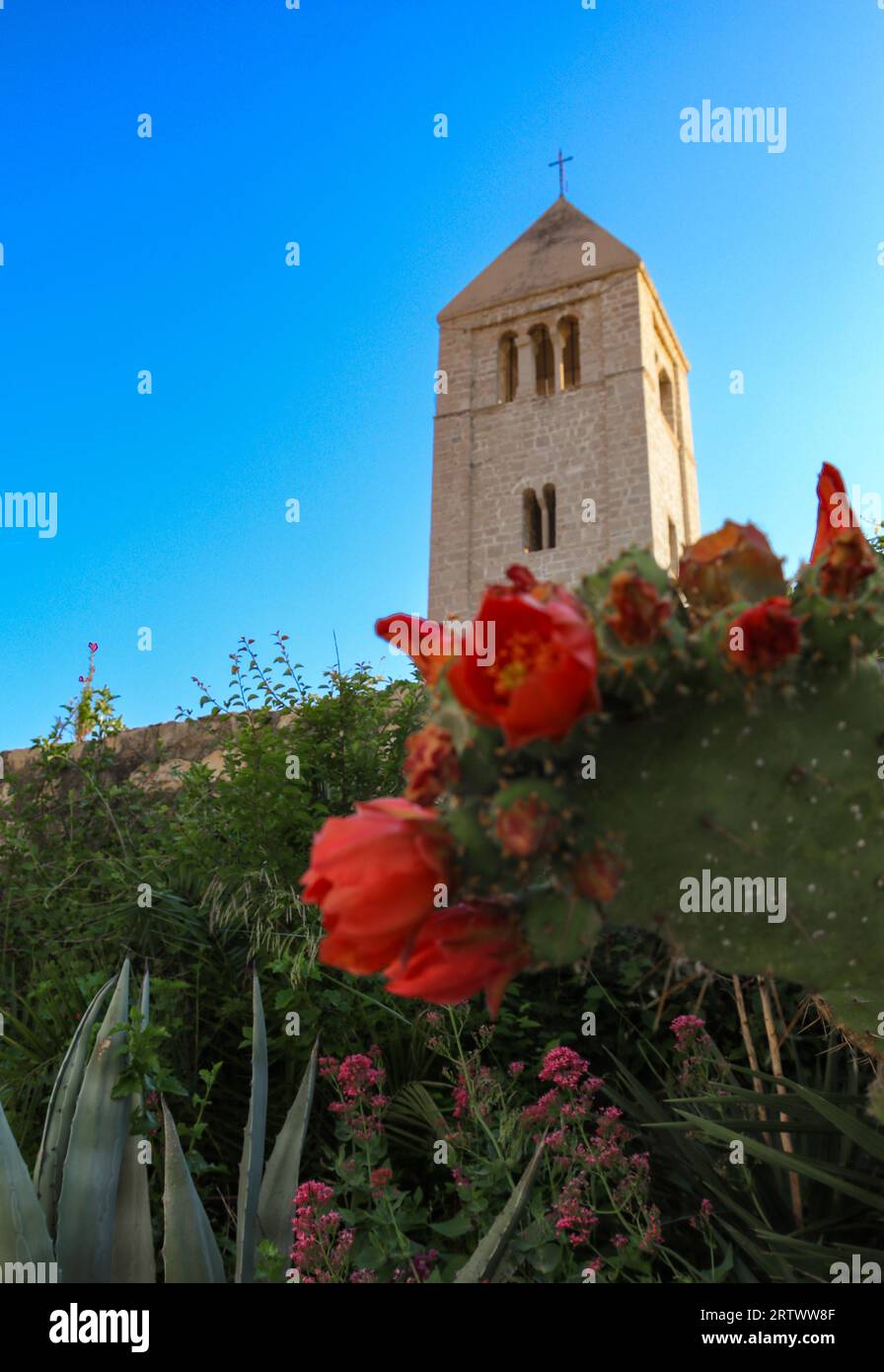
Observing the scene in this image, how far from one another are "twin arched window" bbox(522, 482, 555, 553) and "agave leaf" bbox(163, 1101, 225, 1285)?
1738cm

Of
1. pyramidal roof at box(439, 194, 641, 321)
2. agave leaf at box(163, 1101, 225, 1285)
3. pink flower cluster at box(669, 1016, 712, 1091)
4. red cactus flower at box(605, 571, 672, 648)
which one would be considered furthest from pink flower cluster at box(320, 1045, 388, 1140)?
pyramidal roof at box(439, 194, 641, 321)

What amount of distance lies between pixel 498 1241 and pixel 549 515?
59.3 feet

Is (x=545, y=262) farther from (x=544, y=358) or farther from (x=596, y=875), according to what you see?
(x=596, y=875)

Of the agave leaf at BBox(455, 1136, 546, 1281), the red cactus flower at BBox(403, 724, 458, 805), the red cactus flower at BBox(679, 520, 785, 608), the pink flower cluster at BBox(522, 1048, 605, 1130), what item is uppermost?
the red cactus flower at BBox(679, 520, 785, 608)

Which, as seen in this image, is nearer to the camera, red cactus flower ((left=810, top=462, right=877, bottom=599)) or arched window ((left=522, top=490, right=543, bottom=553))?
red cactus flower ((left=810, top=462, right=877, bottom=599))

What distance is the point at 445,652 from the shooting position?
72 cm

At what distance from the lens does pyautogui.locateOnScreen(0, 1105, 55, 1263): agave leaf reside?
1.84m

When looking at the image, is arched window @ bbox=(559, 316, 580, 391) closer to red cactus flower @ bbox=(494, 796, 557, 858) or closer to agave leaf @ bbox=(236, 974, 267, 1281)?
agave leaf @ bbox=(236, 974, 267, 1281)

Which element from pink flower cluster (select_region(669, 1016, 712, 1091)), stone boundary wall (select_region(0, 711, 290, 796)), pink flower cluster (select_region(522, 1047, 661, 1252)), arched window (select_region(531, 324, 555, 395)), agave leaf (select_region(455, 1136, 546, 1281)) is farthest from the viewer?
arched window (select_region(531, 324, 555, 395))

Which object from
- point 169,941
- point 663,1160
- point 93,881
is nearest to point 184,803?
point 93,881

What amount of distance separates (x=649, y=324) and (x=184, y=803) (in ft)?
61.1

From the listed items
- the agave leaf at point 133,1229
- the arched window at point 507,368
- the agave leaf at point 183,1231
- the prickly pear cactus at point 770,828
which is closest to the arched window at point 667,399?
the arched window at point 507,368

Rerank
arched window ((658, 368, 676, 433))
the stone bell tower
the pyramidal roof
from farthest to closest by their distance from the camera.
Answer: arched window ((658, 368, 676, 433))
the pyramidal roof
the stone bell tower

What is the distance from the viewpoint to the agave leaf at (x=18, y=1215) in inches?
72.6
